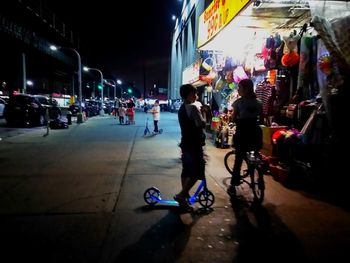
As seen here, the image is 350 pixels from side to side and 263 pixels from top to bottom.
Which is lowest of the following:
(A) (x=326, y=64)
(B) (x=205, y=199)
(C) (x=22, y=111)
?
(B) (x=205, y=199)

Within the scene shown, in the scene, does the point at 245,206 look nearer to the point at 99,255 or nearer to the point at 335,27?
the point at 99,255

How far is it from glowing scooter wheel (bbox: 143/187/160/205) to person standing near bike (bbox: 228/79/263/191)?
1.68 metres

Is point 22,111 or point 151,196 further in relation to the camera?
point 22,111

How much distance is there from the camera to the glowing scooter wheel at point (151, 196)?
562 centimetres

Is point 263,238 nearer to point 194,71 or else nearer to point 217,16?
point 217,16

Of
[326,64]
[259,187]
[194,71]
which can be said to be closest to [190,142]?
[259,187]

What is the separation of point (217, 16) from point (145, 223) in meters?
7.74

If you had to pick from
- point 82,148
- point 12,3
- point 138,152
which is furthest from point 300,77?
point 12,3

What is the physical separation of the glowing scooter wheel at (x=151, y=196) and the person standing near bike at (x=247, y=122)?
5.51 ft

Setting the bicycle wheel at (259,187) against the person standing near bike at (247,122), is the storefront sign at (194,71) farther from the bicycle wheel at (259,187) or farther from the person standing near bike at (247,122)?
the bicycle wheel at (259,187)

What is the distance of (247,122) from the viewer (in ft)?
19.9

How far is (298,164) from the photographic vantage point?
7.19 m

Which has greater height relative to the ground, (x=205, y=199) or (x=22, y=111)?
(x=22, y=111)

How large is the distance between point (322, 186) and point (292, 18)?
4.88m
